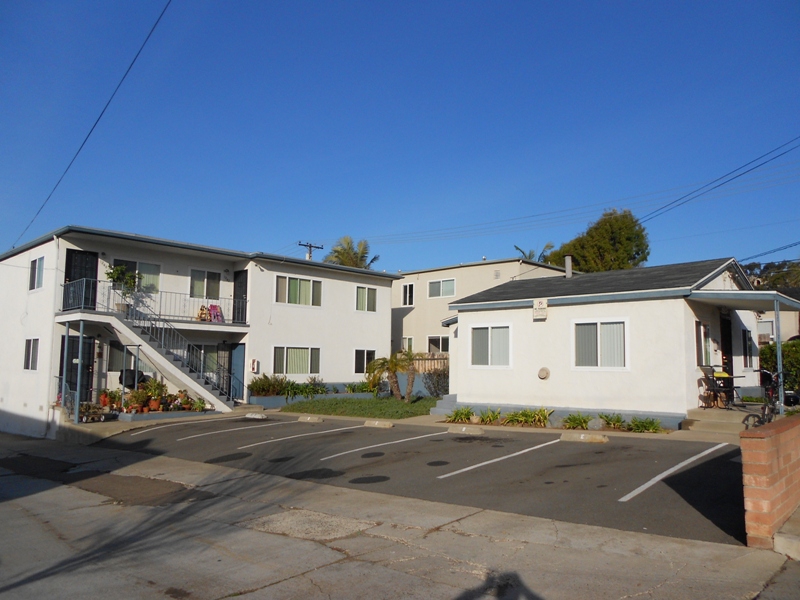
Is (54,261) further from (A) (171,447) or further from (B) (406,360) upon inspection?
(B) (406,360)

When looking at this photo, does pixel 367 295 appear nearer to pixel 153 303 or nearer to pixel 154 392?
pixel 153 303

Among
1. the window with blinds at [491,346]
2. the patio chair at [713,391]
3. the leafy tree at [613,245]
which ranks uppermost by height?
the leafy tree at [613,245]

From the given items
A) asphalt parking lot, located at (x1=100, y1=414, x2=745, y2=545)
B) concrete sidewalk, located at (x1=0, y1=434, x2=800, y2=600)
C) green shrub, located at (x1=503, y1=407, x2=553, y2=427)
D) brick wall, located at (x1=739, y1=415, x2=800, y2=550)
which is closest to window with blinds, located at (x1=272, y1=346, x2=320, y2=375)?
asphalt parking lot, located at (x1=100, y1=414, x2=745, y2=545)

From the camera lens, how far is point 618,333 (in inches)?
645

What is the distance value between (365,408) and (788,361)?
13548 mm

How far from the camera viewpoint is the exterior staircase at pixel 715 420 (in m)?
14.3

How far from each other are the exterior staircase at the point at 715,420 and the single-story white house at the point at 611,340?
0.72 feet

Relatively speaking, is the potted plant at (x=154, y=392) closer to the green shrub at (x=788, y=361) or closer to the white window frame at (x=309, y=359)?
the white window frame at (x=309, y=359)

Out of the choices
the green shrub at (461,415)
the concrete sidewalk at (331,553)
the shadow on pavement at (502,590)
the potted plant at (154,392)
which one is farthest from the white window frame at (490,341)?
the shadow on pavement at (502,590)

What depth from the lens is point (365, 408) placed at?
21656 millimetres

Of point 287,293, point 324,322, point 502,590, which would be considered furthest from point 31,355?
point 502,590

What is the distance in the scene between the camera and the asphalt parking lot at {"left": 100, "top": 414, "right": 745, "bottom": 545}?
8.06 metres

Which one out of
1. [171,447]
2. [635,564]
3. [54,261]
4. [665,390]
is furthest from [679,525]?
[54,261]

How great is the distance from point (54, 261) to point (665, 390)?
64.9 feet
